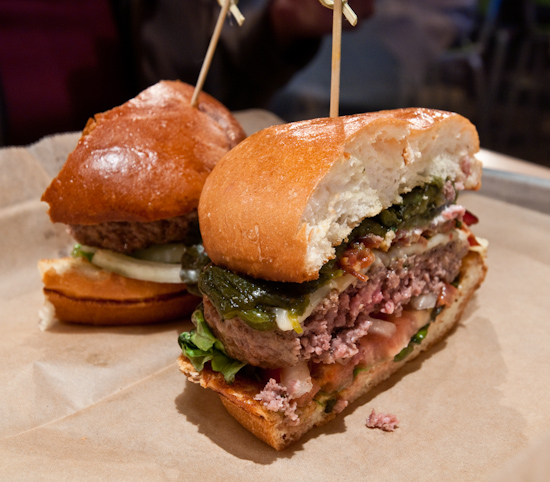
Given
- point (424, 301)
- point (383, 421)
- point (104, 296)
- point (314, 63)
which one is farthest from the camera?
point (314, 63)

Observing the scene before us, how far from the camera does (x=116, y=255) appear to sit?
9.48ft

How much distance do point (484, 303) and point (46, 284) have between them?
2416mm

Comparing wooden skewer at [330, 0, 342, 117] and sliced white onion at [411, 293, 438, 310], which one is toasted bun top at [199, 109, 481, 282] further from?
sliced white onion at [411, 293, 438, 310]

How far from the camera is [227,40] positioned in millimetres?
5422

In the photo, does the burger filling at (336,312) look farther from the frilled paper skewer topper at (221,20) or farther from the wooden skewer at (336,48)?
the frilled paper skewer topper at (221,20)

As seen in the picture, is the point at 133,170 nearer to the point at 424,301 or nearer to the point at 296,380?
the point at 296,380

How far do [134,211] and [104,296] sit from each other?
1.78 feet

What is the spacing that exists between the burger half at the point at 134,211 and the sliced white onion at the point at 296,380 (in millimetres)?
916

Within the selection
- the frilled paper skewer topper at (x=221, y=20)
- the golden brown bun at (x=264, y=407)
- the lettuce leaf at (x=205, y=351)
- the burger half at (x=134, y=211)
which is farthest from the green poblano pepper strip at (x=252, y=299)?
the frilled paper skewer topper at (x=221, y=20)

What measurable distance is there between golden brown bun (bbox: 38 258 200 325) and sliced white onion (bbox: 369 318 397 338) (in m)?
1.08

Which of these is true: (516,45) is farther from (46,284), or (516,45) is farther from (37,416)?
(37,416)

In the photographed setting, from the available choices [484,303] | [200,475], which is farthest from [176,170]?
[484,303]

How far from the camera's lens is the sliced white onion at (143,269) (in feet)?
9.30

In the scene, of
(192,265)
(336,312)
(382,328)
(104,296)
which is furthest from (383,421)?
(104,296)
